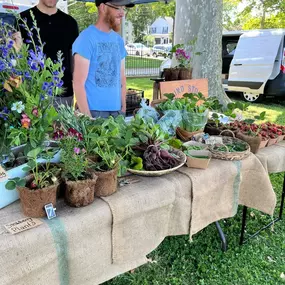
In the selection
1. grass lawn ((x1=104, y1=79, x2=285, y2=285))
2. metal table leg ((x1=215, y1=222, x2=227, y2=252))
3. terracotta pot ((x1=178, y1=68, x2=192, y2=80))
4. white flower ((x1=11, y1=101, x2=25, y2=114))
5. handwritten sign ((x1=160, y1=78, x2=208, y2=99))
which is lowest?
grass lawn ((x1=104, y1=79, x2=285, y2=285))

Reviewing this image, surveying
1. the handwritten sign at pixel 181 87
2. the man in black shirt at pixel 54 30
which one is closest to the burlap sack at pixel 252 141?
the handwritten sign at pixel 181 87

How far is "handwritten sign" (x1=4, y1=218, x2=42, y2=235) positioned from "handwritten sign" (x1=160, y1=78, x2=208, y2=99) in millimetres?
1387

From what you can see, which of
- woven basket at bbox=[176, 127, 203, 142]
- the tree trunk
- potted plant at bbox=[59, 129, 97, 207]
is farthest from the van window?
potted plant at bbox=[59, 129, 97, 207]

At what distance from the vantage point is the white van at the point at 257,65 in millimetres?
6993

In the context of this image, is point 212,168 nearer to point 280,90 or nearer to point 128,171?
point 128,171

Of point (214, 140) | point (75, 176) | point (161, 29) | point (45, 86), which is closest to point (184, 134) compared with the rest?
point (214, 140)

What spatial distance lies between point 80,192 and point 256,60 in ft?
23.5

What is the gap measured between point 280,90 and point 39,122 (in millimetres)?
6831

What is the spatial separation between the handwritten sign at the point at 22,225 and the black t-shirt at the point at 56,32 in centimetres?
159

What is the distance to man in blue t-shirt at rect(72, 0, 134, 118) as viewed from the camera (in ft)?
6.41

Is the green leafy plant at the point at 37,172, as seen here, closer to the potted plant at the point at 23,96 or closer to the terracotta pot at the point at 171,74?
the potted plant at the point at 23,96

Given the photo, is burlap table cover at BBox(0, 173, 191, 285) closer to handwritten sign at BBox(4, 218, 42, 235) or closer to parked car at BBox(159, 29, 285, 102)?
handwritten sign at BBox(4, 218, 42, 235)

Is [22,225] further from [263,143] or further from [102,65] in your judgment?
[263,143]

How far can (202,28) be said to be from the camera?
14.7 ft
